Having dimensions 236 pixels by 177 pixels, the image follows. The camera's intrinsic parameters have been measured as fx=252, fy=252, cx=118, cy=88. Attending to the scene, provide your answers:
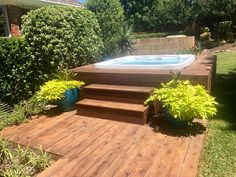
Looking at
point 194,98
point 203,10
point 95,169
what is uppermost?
point 203,10

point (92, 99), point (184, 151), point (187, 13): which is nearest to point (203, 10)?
point (187, 13)

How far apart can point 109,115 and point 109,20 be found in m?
5.65

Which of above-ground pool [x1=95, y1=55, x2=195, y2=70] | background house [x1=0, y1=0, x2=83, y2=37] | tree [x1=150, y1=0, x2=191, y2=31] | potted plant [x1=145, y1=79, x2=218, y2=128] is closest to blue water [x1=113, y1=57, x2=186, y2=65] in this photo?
above-ground pool [x1=95, y1=55, x2=195, y2=70]

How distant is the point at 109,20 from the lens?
33.0ft

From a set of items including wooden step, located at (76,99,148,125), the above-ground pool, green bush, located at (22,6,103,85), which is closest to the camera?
wooden step, located at (76,99,148,125)

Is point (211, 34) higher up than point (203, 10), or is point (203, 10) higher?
point (203, 10)

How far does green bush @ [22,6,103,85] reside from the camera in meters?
6.65

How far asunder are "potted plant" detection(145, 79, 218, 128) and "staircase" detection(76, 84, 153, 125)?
1.20ft

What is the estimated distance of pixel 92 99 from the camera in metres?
6.10

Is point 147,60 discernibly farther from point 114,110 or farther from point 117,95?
point 114,110

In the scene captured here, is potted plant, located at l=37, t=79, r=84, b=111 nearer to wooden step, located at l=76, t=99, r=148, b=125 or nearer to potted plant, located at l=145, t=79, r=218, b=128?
wooden step, located at l=76, t=99, r=148, b=125

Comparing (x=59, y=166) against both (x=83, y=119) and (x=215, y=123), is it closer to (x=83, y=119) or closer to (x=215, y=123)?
(x=83, y=119)

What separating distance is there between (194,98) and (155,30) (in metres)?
28.9

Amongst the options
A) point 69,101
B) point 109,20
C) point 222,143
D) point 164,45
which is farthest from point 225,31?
point 222,143
